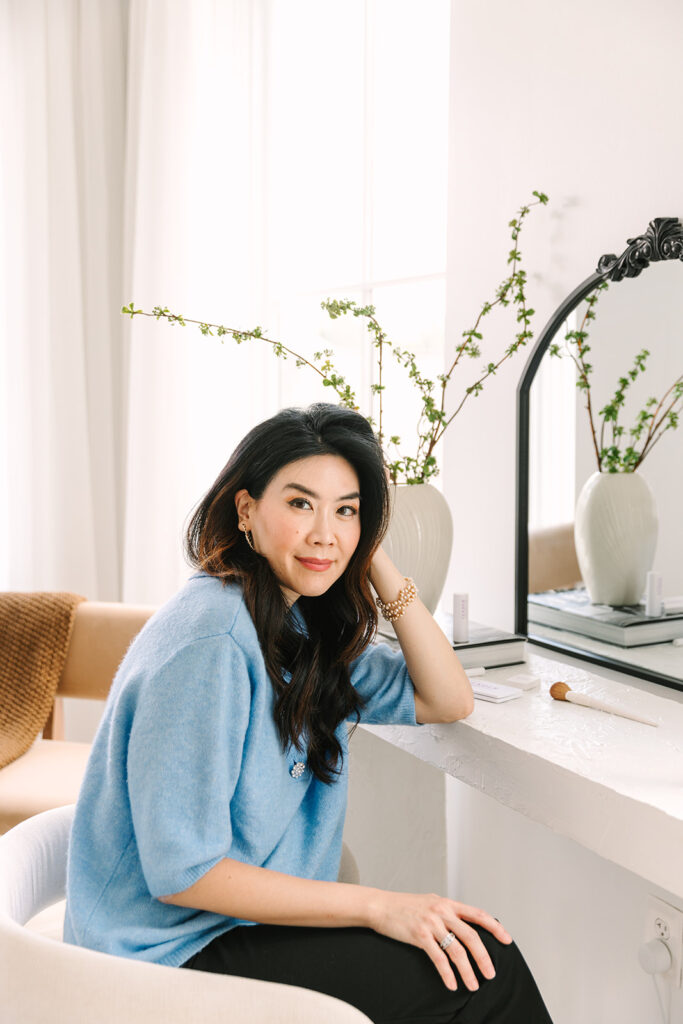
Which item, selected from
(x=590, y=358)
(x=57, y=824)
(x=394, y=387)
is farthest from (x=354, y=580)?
(x=394, y=387)

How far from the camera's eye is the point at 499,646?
5.20 feet

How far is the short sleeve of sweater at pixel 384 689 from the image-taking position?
134cm

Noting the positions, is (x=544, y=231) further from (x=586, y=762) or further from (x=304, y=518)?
(x=586, y=762)

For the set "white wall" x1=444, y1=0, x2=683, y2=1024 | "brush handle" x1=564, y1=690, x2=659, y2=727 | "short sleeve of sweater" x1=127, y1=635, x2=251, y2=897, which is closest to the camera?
"short sleeve of sweater" x1=127, y1=635, x2=251, y2=897

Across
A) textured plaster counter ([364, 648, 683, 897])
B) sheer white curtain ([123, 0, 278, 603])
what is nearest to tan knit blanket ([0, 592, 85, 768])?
sheer white curtain ([123, 0, 278, 603])

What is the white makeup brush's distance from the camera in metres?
1.31

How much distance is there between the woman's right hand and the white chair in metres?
0.16

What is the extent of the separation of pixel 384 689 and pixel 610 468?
0.56 metres

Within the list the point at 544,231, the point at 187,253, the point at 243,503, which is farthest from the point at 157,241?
the point at 243,503

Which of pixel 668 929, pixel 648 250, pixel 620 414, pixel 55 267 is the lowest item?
pixel 668 929

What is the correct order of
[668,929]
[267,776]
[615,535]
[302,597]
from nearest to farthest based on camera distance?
[267,776] < [302,597] < [668,929] < [615,535]

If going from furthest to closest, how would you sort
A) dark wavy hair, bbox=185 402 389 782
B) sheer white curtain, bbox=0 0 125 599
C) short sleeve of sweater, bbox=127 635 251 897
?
1. sheer white curtain, bbox=0 0 125 599
2. dark wavy hair, bbox=185 402 389 782
3. short sleeve of sweater, bbox=127 635 251 897

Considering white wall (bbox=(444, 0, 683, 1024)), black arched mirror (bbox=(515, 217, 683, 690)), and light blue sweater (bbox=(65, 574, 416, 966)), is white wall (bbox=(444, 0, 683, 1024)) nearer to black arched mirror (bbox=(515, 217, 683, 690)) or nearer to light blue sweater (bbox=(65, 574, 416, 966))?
black arched mirror (bbox=(515, 217, 683, 690))

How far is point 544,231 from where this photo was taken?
5.76 feet
